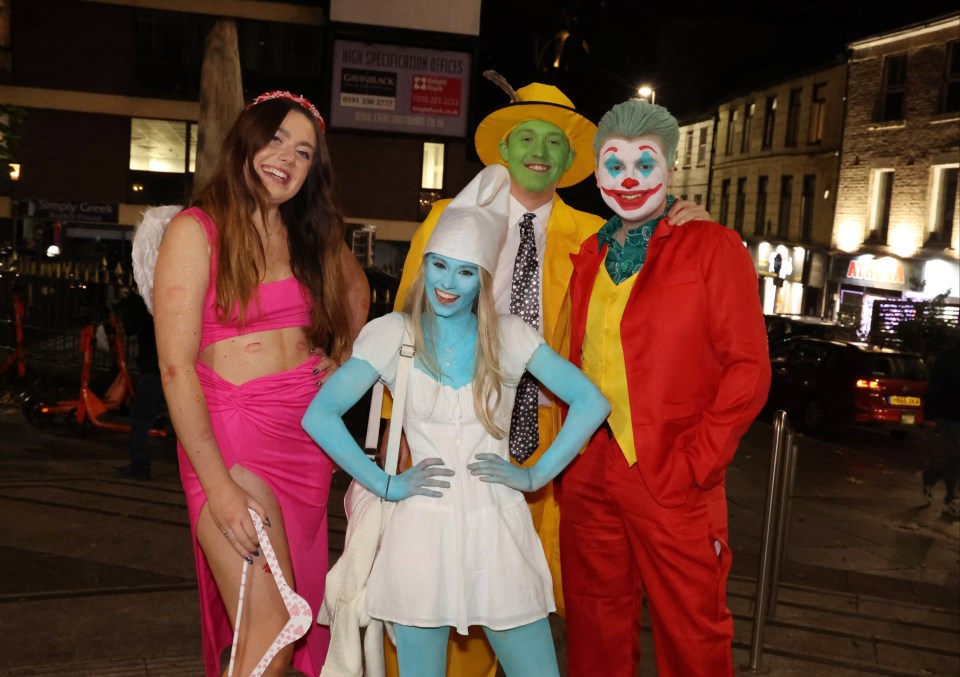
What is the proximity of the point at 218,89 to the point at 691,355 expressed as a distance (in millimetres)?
6056

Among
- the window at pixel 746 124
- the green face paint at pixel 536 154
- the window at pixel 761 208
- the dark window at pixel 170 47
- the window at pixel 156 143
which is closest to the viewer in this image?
the green face paint at pixel 536 154

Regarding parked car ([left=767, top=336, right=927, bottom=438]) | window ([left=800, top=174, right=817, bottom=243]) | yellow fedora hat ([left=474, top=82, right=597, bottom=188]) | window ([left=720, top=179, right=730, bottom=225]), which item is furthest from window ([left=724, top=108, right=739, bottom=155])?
yellow fedora hat ([left=474, top=82, right=597, bottom=188])

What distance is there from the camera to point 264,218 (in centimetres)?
308

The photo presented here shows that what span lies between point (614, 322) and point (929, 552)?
18.3ft

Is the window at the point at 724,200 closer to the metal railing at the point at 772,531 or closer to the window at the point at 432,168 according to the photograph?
the window at the point at 432,168

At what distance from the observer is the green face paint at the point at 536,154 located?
3.85 meters

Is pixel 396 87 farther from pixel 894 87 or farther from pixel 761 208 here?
pixel 761 208

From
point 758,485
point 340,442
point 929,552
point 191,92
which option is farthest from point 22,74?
point 340,442

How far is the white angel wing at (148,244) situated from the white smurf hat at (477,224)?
81cm

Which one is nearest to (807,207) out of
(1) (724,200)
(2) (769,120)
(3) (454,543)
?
(2) (769,120)

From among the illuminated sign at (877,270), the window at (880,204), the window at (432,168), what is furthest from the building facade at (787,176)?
the window at (432,168)

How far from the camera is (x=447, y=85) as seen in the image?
77.2ft

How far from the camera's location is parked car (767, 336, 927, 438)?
1336 centimetres

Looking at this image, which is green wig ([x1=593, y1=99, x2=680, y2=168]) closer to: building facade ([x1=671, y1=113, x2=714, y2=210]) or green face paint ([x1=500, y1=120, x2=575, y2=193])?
green face paint ([x1=500, y1=120, x2=575, y2=193])
